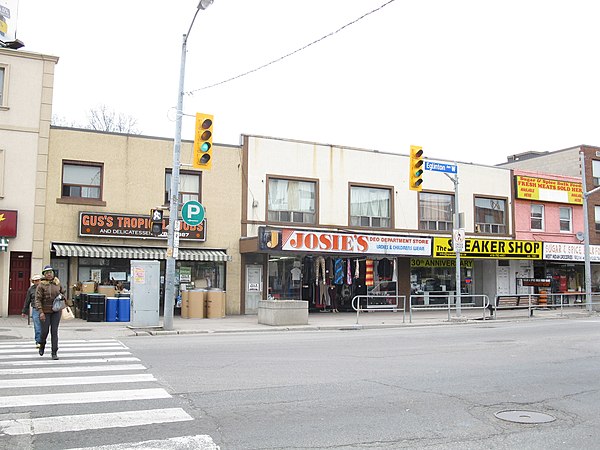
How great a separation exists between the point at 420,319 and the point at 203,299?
346 inches

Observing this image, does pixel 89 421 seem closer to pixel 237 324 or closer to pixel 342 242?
pixel 237 324

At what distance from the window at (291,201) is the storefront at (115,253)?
325 centimetres

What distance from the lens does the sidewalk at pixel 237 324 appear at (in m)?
17.4

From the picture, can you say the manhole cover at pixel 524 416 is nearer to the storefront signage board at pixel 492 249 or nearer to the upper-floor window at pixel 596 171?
the storefront signage board at pixel 492 249

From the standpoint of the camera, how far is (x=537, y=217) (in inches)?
1316

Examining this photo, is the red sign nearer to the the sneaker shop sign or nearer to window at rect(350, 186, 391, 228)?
the the sneaker shop sign

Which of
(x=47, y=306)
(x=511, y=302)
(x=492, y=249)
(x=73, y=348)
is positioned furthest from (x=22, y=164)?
(x=492, y=249)

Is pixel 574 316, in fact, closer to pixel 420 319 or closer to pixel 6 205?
pixel 420 319

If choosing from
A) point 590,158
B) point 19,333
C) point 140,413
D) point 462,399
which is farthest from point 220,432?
point 590,158

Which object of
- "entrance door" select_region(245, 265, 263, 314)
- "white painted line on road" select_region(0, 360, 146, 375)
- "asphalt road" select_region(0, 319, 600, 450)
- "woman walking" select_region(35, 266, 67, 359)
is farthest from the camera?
"entrance door" select_region(245, 265, 263, 314)

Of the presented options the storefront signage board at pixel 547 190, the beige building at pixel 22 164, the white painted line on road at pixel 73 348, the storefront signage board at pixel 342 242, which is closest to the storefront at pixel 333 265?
the storefront signage board at pixel 342 242

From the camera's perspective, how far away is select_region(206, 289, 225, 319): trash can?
23.0 metres

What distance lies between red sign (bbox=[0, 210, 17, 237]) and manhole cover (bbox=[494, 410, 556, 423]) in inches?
747

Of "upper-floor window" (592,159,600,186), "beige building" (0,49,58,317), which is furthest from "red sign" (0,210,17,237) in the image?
"upper-floor window" (592,159,600,186)
